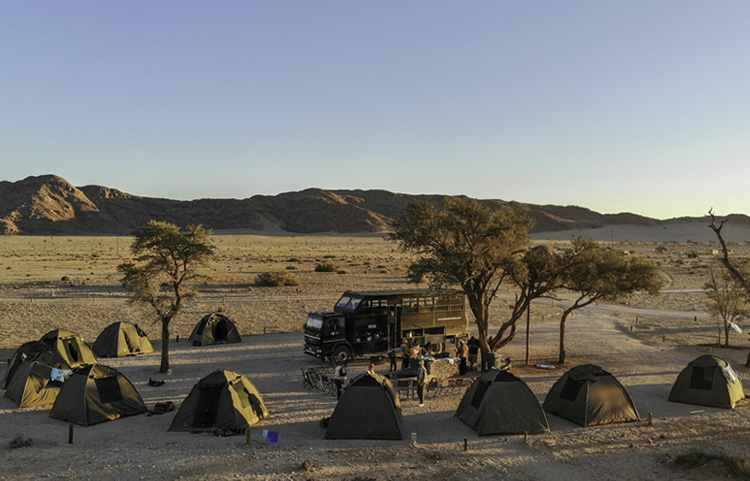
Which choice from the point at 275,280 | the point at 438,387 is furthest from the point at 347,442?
the point at 275,280

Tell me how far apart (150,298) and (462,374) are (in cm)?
1300

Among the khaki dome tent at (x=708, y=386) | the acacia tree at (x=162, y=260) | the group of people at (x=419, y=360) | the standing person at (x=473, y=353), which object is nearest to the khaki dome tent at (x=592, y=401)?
the khaki dome tent at (x=708, y=386)

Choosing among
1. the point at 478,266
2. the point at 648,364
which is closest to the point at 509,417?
the point at 478,266

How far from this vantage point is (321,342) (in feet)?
74.0

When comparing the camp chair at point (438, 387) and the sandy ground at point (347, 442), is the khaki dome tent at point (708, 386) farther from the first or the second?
the camp chair at point (438, 387)

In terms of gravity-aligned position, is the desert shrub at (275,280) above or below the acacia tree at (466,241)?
below

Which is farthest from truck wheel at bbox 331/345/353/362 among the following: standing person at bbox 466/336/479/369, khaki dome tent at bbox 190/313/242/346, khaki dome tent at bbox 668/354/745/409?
khaki dome tent at bbox 668/354/745/409

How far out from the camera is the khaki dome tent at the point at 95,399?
1508cm

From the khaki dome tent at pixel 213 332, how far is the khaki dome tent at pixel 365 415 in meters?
13.4

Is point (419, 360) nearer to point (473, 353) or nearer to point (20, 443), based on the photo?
point (473, 353)

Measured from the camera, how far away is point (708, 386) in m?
17.7

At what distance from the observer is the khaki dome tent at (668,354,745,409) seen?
17.4 metres

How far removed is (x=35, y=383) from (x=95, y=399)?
318 centimetres

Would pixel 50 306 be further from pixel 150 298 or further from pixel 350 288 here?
pixel 350 288
